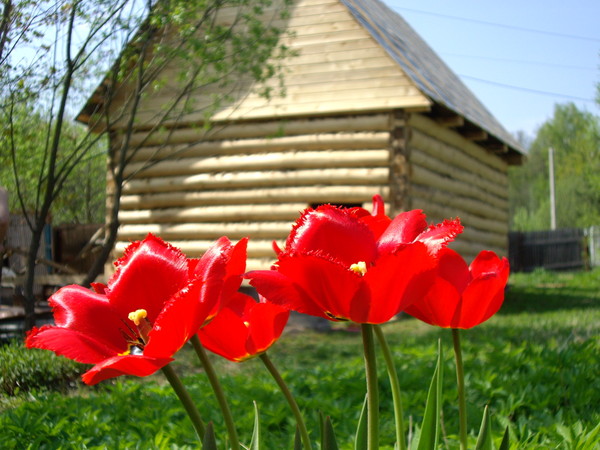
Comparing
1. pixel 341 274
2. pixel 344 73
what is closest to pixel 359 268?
pixel 341 274

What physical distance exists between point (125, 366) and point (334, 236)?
374 millimetres

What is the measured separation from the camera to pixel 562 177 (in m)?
53.3

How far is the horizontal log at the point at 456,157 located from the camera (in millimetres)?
11519

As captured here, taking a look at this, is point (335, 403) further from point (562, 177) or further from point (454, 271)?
point (562, 177)

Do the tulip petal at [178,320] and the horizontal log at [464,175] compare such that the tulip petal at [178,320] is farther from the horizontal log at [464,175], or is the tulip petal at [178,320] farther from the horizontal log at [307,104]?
the horizontal log at [464,175]

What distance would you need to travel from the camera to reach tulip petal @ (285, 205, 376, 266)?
111cm

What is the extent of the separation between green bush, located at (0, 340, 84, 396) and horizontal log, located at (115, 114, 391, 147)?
17.1 feet

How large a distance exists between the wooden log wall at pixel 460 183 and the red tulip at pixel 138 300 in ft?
32.8

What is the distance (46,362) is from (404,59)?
7738mm

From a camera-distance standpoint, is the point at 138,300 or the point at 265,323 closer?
the point at 138,300

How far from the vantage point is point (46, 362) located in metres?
5.92

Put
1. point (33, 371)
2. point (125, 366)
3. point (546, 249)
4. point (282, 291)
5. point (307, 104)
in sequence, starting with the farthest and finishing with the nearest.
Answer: point (546, 249)
point (307, 104)
point (33, 371)
point (282, 291)
point (125, 366)

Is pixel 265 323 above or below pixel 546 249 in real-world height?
above

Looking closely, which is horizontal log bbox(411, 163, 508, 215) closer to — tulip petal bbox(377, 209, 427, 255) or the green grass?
the green grass
